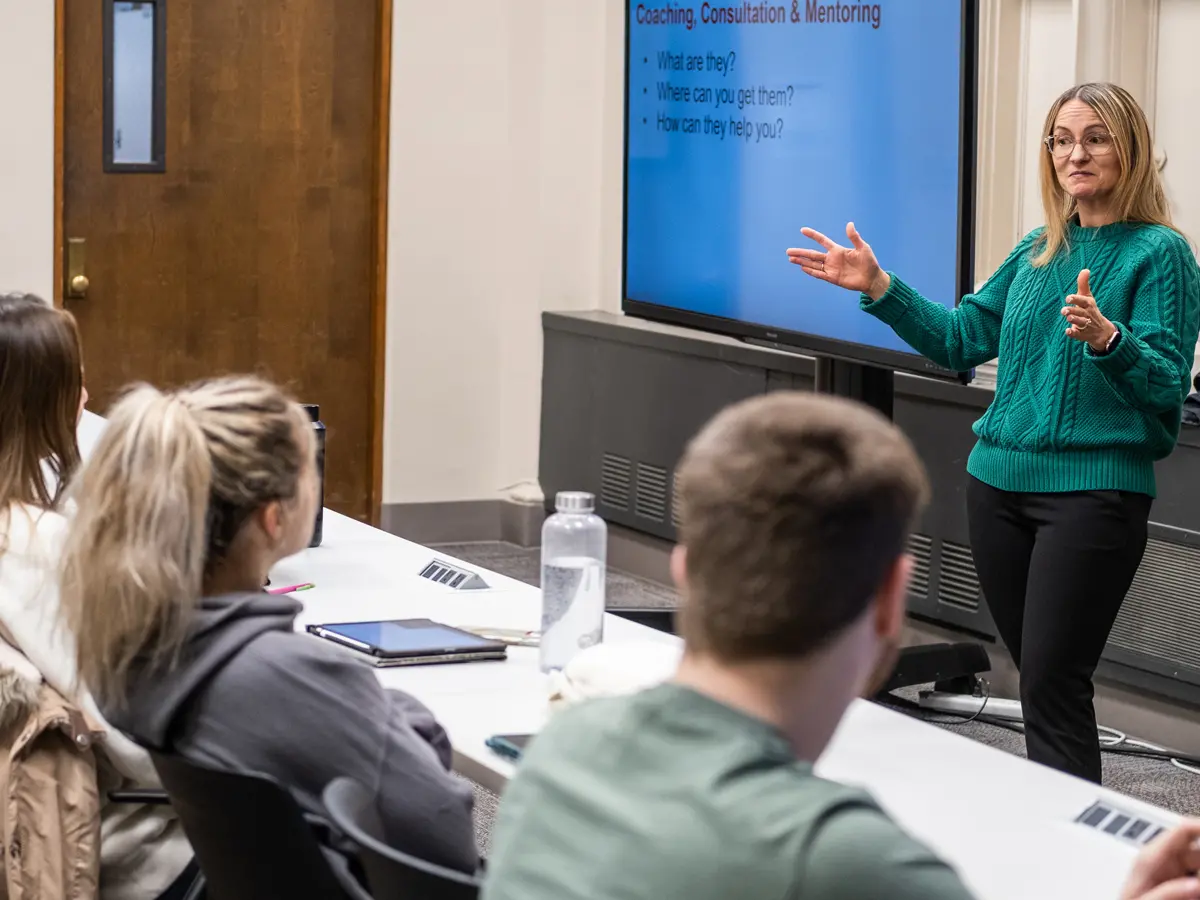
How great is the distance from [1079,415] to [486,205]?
3655mm

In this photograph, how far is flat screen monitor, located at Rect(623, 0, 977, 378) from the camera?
12.2ft

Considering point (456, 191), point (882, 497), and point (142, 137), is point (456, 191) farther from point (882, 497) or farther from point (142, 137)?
point (882, 497)

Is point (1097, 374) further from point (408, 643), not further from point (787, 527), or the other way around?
point (787, 527)

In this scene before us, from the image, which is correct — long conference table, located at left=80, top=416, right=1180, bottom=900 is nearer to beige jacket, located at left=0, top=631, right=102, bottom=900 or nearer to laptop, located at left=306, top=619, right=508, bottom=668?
laptop, located at left=306, top=619, right=508, bottom=668

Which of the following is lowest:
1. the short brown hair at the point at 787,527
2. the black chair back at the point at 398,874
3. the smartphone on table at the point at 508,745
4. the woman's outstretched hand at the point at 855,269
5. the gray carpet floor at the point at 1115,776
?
the gray carpet floor at the point at 1115,776

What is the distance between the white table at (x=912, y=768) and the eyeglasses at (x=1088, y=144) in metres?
1.15

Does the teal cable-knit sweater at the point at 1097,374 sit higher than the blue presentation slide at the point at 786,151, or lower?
lower

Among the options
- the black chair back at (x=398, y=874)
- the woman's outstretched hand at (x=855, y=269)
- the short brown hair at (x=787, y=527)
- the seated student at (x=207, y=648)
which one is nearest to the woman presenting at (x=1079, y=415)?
the woman's outstretched hand at (x=855, y=269)

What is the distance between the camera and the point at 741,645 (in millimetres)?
1028

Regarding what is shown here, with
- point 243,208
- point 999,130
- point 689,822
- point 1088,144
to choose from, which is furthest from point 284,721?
point 243,208

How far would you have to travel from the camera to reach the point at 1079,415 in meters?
2.92

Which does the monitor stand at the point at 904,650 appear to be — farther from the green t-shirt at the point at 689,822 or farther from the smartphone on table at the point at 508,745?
the green t-shirt at the point at 689,822

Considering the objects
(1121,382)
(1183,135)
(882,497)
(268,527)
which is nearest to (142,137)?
(1183,135)

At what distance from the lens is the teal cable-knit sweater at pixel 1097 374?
2.87 metres
